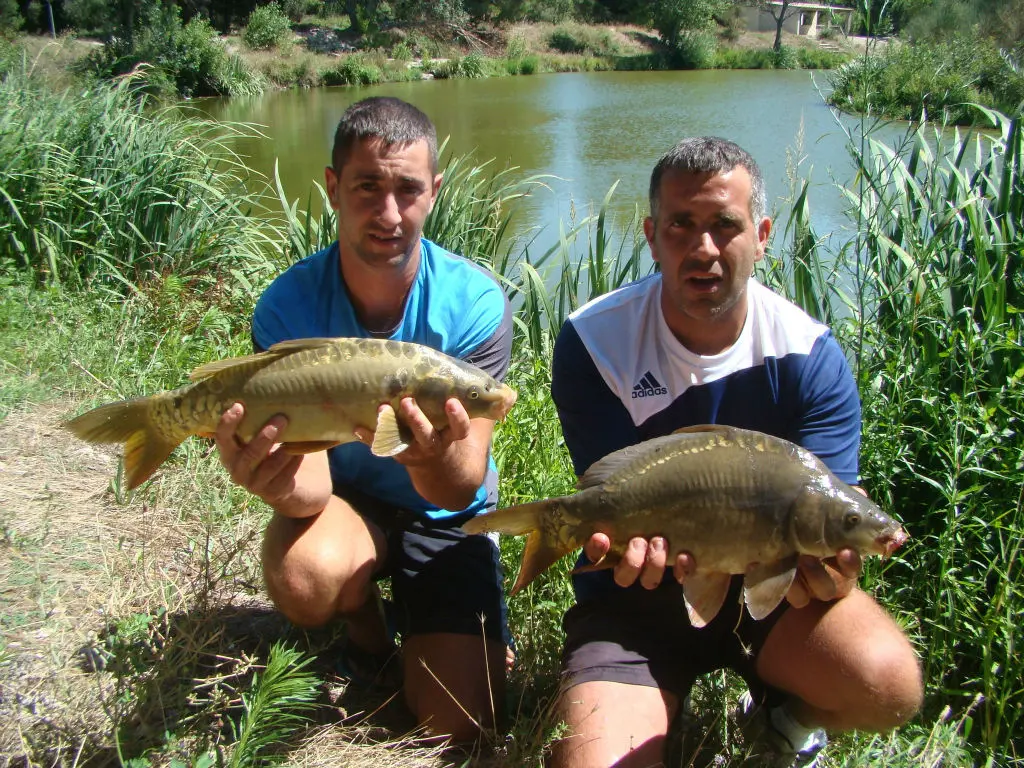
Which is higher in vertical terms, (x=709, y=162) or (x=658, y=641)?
(x=709, y=162)

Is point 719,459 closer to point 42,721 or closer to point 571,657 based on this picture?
point 571,657

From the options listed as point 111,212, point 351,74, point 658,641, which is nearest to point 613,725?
point 658,641

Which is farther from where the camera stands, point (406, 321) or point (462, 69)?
point (462, 69)

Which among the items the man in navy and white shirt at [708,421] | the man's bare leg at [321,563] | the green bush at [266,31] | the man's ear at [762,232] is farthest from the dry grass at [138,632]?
the green bush at [266,31]

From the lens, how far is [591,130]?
15562 mm

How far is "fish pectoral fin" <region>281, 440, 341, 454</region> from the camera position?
80.0 inches

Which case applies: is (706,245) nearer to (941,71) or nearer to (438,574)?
(438,574)

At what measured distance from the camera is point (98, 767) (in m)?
1.86

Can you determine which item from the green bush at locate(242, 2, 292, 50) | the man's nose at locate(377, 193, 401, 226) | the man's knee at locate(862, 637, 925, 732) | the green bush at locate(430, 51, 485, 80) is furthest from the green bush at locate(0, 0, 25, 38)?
the man's knee at locate(862, 637, 925, 732)

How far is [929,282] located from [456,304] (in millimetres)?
1679

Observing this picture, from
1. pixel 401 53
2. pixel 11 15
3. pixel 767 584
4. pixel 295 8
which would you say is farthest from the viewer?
pixel 295 8

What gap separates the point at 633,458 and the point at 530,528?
0.26m

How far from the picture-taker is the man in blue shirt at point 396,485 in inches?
86.6

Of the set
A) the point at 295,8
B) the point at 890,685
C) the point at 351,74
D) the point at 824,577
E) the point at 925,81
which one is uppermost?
the point at 295,8
